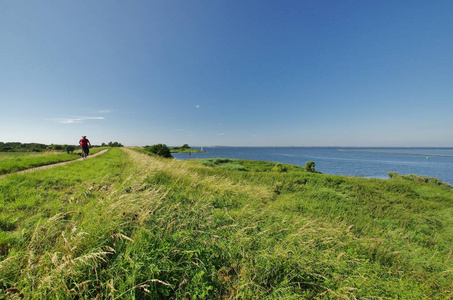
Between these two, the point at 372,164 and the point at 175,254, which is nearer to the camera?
the point at 175,254

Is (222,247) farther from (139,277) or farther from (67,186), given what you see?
(67,186)

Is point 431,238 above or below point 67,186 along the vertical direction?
below

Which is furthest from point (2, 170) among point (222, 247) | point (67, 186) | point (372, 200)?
point (372, 200)

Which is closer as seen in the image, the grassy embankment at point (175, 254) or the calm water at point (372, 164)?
the grassy embankment at point (175, 254)

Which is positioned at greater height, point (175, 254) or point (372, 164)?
point (175, 254)

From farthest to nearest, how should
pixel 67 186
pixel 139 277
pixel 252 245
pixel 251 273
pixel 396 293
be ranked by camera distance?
pixel 67 186, pixel 252 245, pixel 396 293, pixel 251 273, pixel 139 277

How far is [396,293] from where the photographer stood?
327 cm

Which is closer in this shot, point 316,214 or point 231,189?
point 316,214

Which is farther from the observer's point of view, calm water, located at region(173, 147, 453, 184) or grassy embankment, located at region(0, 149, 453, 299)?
calm water, located at region(173, 147, 453, 184)

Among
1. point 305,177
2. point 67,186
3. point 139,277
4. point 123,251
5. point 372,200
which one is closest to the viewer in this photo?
point 139,277

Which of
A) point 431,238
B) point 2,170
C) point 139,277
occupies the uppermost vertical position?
point 2,170

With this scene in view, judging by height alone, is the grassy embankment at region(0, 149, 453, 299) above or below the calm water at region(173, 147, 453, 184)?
above

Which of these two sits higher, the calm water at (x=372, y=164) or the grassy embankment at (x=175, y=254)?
the grassy embankment at (x=175, y=254)

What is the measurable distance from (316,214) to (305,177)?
6235 mm
